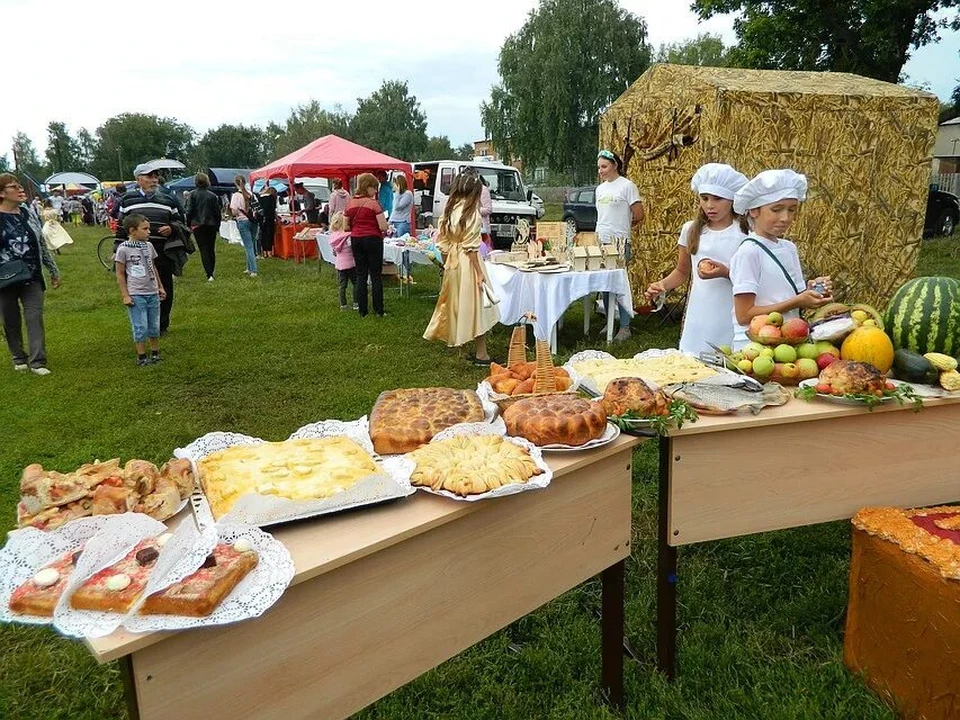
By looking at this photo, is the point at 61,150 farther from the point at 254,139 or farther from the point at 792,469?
the point at 792,469

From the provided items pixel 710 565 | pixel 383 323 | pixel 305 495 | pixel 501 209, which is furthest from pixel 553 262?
pixel 501 209

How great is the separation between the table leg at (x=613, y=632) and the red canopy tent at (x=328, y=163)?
39.4 ft

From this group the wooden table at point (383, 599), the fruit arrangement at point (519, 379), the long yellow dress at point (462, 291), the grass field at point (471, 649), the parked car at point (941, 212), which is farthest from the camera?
the parked car at point (941, 212)

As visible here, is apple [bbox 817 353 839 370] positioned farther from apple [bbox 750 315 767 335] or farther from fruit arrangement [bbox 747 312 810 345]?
apple [bbox 750 315 767 335]

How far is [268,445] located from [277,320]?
25.7ft

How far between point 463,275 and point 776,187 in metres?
4.04

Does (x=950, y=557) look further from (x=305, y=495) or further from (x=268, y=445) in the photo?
(x=268, y=445)

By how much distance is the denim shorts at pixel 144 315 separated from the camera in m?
6.70

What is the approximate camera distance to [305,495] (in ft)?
5.33

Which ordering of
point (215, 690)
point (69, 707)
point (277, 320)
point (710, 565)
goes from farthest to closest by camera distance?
point (277, 320) < point (710, 565) < point (69, 707) < point (215, 690)

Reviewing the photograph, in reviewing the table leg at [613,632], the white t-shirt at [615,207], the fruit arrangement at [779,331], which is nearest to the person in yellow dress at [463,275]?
the white t-shirt at [615,207]

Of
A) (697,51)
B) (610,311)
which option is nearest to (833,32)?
(610,311)

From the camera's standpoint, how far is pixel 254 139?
7762 centimetres

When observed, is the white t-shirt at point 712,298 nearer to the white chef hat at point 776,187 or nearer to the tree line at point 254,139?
the white chef hat at point 776,187
